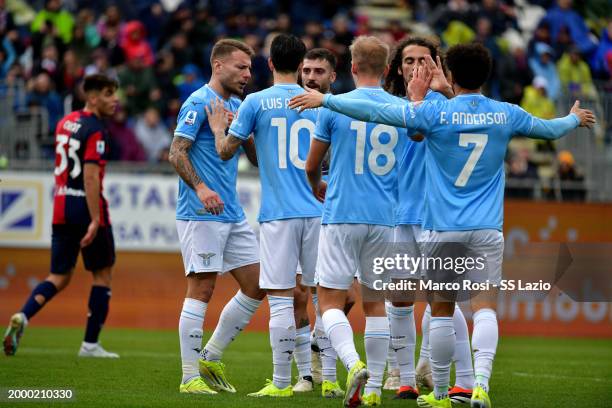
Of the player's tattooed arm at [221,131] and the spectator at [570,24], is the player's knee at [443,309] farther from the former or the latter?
the spectator at [570,24]

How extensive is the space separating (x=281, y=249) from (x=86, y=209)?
166 inches

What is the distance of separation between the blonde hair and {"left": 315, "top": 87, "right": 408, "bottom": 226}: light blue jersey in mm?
163

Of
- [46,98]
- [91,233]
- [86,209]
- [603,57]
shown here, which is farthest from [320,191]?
[603,57]

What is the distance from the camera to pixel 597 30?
2486 centimetres

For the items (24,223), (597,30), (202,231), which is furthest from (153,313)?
(597,30)

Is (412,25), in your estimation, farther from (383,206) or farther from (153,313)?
(383,206)

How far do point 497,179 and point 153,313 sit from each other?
11052mm

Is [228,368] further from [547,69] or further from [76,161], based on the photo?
[547,69]

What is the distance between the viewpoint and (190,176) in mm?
9195

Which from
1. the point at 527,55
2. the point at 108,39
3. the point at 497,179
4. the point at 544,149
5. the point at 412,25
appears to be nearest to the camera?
the point at 497,179

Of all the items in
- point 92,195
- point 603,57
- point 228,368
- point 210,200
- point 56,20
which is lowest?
point 228,368

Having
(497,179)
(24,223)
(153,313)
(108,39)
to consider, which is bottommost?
(153,313)

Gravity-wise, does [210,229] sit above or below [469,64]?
below

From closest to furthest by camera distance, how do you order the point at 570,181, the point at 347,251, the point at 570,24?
the point at 347,251
the point at 570,181
the point at 570,24
